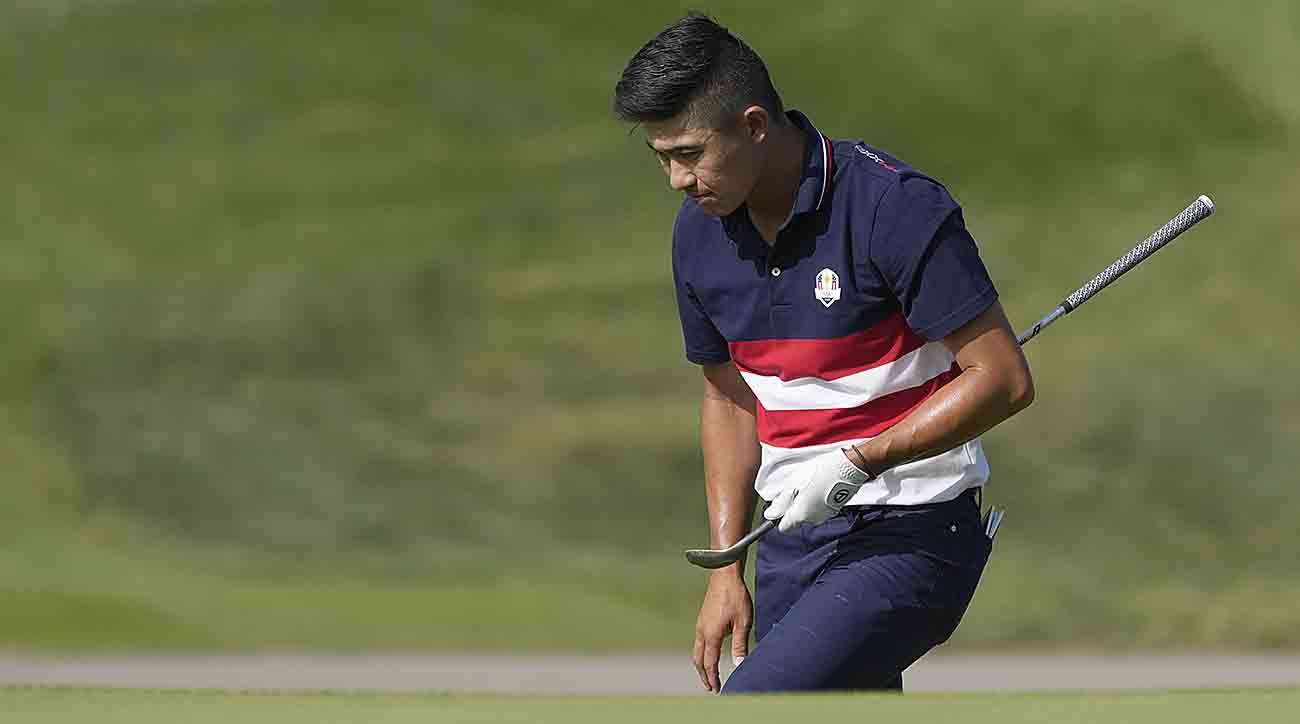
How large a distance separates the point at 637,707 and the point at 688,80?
2.05 metres

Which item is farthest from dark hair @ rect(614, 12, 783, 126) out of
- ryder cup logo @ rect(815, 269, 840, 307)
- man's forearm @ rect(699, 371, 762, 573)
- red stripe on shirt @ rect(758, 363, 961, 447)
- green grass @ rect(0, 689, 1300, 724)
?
green grass @ rect(0, 689, 1300, 724)

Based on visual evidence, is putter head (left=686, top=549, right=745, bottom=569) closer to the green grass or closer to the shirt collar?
the shirt collar

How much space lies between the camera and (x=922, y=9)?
17.2 metres

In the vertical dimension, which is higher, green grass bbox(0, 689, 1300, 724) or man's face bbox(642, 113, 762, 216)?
man's face bbox(642, 113, 762, 216)

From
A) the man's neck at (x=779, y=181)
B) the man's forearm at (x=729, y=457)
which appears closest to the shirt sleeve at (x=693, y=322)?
the man's forearm at (x=729, y=457)

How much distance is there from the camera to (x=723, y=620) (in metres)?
4.48

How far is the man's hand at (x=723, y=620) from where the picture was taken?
14.7ft

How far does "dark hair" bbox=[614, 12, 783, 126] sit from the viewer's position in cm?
391

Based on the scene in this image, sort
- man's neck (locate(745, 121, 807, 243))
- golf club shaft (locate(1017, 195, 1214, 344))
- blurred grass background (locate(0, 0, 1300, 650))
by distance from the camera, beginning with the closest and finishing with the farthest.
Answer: man's neck (locate(745, 121, 807, 243)) < golf club shaft (locate(1017, 195, 1214, 344)) < blurred grass background (locate(0, 0, 1300, 650))

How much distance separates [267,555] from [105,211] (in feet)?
16.9

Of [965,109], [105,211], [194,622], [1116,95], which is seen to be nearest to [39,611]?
[194,622]

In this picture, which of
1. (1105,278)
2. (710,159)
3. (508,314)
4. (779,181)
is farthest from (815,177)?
(508,314)

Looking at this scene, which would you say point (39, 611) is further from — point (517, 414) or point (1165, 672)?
point (1165, 672)

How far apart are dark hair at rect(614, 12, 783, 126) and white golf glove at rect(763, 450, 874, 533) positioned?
71 cm
